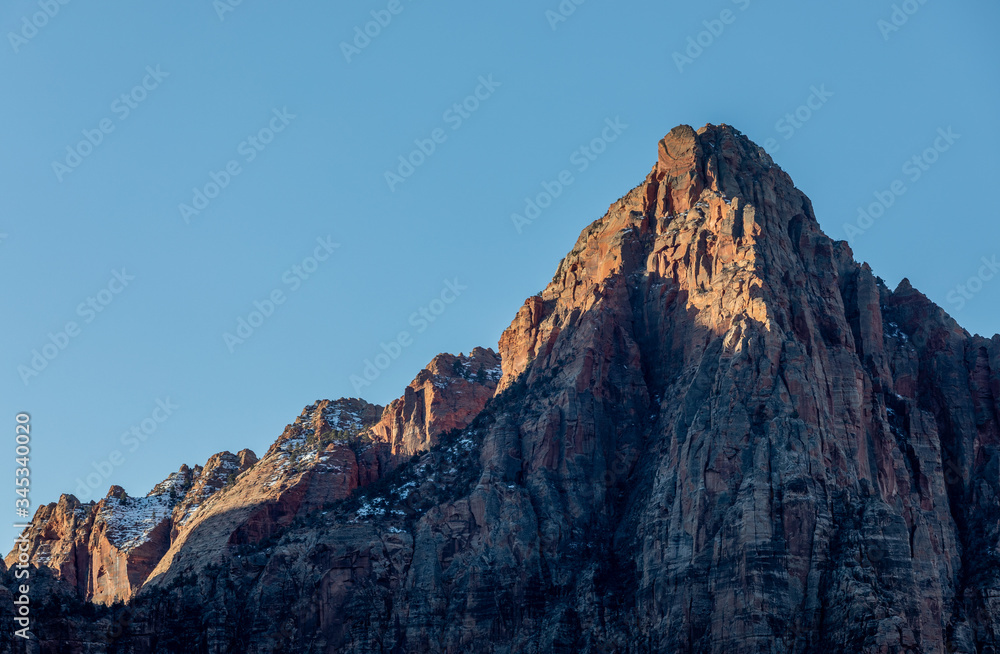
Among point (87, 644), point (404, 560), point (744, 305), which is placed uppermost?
point (744, 305)

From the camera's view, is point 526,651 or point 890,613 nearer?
point 890,613

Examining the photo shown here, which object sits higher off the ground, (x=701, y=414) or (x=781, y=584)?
(x=701, y=414)

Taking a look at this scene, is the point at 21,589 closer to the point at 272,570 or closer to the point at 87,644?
the point at 87,644

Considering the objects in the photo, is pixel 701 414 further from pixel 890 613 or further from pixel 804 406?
pixel 890 613

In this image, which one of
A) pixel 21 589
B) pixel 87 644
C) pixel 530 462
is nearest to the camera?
pixel 21 589

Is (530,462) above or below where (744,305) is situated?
below

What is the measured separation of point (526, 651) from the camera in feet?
580

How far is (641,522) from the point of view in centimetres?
18112

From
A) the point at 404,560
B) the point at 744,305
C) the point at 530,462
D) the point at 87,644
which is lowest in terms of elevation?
the point at 87,644

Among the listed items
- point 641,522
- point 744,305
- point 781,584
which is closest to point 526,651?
point 641,522

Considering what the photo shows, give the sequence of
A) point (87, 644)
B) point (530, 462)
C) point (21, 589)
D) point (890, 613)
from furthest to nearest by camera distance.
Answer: point (530, 462), point (87, 644), point (21, 589), point (890, 613)

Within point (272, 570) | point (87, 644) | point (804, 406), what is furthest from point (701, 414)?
point (87, 644)

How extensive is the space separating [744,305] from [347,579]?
57.7 m

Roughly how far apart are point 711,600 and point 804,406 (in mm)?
26328
